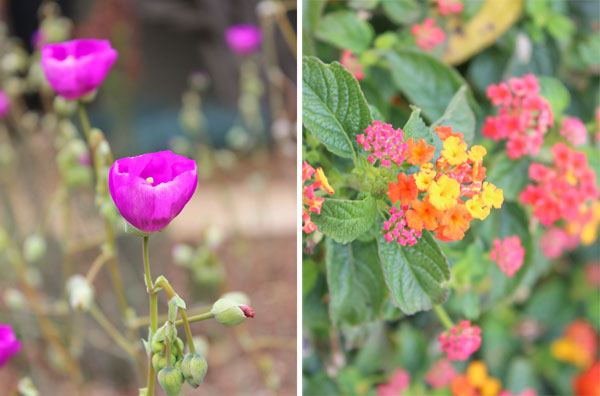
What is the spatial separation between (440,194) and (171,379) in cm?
17

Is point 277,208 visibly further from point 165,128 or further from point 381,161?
point 381,161

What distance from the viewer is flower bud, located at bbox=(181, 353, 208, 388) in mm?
303

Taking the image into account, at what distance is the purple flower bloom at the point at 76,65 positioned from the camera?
0.43 metres

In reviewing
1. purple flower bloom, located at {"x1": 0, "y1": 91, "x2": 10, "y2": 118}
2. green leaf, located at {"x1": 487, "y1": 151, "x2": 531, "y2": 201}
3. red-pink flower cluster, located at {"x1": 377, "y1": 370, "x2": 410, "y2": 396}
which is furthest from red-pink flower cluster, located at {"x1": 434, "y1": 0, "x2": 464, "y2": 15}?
purple flower bloom, located at {"x1": 0, "y1": 91, "x2": 10, "y2": 118}

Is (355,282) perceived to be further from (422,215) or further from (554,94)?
(554,94)

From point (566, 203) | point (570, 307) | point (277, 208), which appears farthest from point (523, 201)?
point (277, 208)

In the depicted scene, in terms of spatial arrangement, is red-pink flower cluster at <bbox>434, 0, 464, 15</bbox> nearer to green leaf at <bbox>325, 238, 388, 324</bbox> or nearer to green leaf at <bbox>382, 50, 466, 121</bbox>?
green leaf at <bbox>382, 50, 466, 121</bbox>

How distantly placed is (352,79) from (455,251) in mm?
172

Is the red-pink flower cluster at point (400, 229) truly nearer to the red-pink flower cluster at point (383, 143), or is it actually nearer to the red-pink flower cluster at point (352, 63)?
the red-pink flower cluster at point (383, 143)

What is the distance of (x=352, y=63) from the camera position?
487mm

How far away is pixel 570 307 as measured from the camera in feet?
2.93

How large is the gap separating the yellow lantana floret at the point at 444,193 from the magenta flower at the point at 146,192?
12 centimetres

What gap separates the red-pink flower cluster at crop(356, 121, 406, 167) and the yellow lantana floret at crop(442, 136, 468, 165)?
0.9 inches

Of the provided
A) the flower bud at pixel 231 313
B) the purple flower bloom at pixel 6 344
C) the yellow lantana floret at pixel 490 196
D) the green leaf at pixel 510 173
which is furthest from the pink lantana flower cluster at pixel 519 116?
the purple flower bloom at pixel 6 344
